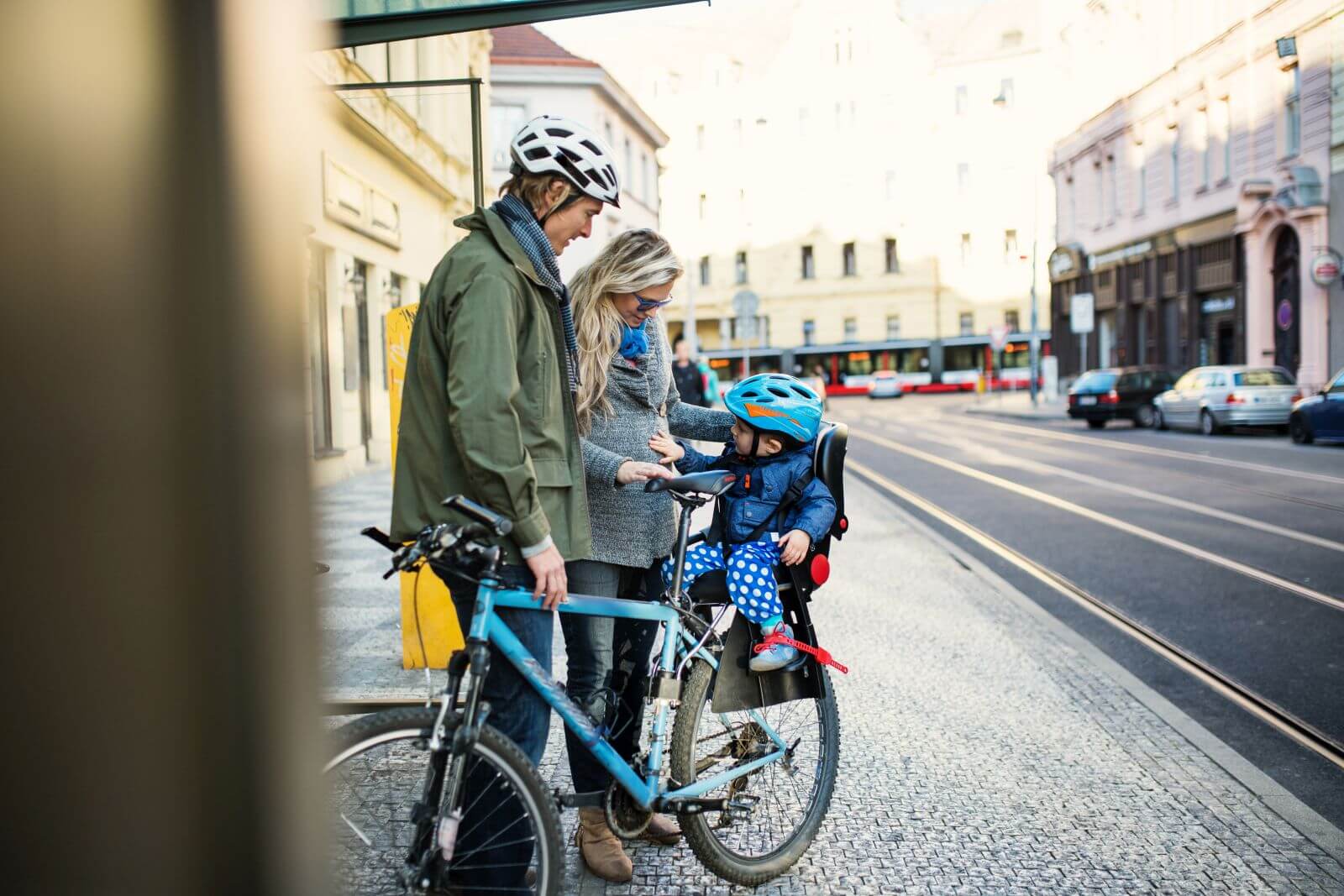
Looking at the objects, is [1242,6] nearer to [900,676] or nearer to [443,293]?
[900,676]

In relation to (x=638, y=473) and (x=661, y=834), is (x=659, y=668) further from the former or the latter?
(x=661, y=834)

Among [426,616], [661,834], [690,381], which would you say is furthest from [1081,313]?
[661,834]

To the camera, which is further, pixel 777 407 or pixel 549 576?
pixel 777 407

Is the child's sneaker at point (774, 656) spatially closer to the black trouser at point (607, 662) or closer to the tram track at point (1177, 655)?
the black trouser at point (607, 662)

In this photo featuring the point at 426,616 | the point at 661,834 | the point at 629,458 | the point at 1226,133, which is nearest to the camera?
the point at 629,458

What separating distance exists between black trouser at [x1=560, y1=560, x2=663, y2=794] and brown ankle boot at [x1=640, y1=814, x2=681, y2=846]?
1.17ft

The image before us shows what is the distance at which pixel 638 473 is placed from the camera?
3.21 meters

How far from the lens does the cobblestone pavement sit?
3.38 m

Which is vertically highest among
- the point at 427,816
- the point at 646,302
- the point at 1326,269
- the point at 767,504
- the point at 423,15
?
the point at 1326,269

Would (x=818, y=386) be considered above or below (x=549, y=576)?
above

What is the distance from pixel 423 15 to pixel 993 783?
3.54m

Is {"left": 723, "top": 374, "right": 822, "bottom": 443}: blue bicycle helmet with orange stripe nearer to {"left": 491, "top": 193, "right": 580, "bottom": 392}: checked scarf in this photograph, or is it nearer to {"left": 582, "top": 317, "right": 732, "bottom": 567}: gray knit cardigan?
{"left": 582, "top": 317, "right": 732, "bottom": 567}: gray knit cardigan

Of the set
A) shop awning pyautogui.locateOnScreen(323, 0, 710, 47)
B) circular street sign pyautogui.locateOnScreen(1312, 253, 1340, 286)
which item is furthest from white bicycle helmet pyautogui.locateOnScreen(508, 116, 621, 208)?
circular street sign pyautogui.locateOnScreen(1312, 253, 1340, 286)

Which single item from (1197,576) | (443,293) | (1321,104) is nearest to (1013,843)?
(443,293)
